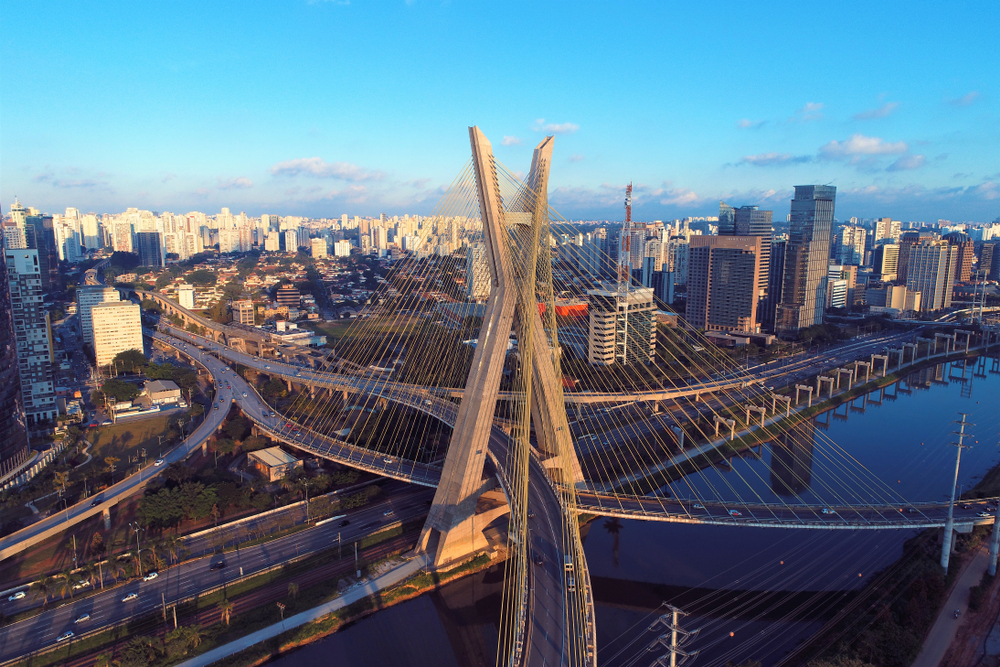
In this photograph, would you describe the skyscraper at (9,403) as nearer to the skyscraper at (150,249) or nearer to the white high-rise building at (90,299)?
the white high-rise building at (90,299)

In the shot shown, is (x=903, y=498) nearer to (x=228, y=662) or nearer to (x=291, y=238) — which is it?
(x=228, y=662)

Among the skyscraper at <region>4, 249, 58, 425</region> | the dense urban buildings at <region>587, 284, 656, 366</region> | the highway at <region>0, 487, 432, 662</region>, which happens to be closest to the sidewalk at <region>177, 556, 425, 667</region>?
the highway at <region>0, 487, 432, 662</region>

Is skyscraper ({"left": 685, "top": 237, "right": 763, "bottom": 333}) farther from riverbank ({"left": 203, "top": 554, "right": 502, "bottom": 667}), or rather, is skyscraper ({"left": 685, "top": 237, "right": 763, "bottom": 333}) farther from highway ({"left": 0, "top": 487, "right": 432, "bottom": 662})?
riverbank ({"left": 203, "top": 554, "right": 502, "bottom": 667})

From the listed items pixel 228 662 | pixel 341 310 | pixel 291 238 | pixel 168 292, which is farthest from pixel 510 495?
pixel 291 238

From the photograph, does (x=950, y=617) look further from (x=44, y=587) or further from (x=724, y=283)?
(x=724, y=283)

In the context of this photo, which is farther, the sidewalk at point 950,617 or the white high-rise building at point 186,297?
the white high-rise building at point 186,297

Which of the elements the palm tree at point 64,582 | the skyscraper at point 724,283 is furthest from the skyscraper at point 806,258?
the palm tree at point 64,582

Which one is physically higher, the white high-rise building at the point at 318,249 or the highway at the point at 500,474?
the white high-rise building at the point at 318,249
